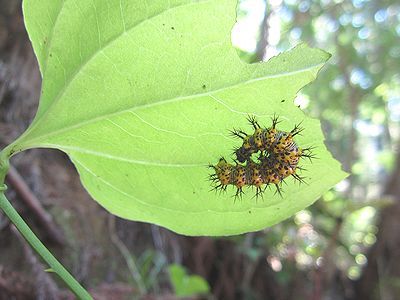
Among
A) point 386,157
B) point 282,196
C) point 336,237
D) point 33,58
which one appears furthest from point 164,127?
point 386,157

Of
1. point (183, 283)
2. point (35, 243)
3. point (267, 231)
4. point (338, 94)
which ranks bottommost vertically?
point (35, 243)

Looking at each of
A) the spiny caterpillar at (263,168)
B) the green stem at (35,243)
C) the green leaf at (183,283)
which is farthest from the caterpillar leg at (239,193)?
the green leaf at (183,283)

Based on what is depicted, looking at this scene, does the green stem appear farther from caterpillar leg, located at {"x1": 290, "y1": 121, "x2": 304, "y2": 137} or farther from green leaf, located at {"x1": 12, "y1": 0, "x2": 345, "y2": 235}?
caterpillar leg, located at {"x1": 290, "y1": 121, "x2": 304, "y2": 137}

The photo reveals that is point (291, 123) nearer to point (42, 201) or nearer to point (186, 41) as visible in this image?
point (186, 41)

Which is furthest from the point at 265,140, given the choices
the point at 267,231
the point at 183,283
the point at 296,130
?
the point at 267,231

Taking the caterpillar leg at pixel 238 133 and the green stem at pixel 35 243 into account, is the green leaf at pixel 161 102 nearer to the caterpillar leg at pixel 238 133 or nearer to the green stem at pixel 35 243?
the caterpillar leg at pixel 238 133

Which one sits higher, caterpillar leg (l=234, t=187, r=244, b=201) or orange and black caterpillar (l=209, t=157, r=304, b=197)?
orange and black caterpillar (l=209, t=157, r=304, b=197)

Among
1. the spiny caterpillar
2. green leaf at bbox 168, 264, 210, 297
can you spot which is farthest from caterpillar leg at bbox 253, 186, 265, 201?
green leaf at bbox 168, 264, 210, 297

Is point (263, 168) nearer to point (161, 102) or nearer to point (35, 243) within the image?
point (161, 102)
